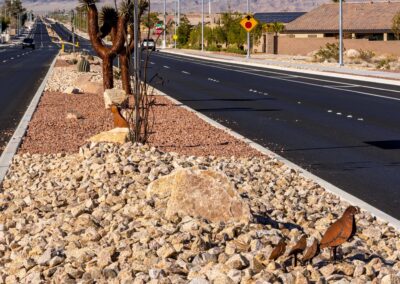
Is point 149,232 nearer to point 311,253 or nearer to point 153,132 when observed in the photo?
point 311,253

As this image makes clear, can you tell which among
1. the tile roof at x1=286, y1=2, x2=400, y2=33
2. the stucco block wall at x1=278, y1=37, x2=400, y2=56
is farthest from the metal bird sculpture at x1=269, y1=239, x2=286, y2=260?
the tile roof at x1=286, y1=2, x2=400, y2=33

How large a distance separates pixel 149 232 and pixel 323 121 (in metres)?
14.0

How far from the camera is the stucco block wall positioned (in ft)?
236

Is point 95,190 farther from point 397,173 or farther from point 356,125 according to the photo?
point 356,125

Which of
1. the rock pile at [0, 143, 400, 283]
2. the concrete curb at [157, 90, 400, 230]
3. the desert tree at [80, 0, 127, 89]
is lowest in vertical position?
the concrete curb at [157, 90, 400, 230]

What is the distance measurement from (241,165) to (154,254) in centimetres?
Answer: 547

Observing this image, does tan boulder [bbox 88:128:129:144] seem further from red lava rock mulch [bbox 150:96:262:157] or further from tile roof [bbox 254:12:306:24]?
tile roof [bbox 254:12:306:24]

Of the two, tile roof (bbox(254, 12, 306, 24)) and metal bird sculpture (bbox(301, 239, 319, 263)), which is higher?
tile roof (bbox(254, 12, 306, 24))

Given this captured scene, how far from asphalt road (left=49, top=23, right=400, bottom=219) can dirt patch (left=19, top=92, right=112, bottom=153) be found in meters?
2.15

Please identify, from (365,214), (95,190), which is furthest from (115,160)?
(365,214)

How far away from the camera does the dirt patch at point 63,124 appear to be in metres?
15.6

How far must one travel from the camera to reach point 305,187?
1138 cm

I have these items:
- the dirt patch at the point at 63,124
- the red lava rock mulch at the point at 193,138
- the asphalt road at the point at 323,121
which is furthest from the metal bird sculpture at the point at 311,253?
the dirt patch at the point at 63,124

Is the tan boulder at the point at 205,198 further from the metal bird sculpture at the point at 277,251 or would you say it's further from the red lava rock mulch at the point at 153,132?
the red lava rock mulch at the point at 153,132
